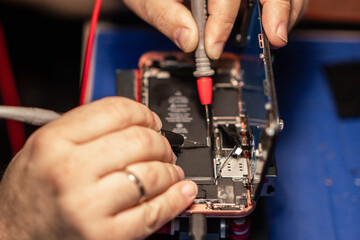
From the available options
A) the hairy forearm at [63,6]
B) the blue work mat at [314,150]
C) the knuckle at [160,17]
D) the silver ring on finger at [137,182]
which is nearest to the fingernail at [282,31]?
the knuckle at [160,17]

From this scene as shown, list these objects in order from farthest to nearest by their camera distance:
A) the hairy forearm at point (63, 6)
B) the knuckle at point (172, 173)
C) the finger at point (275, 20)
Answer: the hairy forearm at point (63, 6)
the finger at point (275, 20)
the knuckle at point (172, 173)

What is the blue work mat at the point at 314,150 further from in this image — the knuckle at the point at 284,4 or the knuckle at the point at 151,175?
the knuckle at the point at 151,175

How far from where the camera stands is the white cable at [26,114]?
103 cm

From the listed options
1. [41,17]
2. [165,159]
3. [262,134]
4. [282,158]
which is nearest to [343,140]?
[282,158]

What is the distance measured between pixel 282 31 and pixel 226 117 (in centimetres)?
32

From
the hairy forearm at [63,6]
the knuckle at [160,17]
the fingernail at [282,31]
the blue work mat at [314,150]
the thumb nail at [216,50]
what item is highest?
the hairy forearm at [63,6]

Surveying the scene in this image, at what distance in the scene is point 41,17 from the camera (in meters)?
2.26

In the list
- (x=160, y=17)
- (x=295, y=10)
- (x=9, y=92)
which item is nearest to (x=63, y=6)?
(x=9, y=92)

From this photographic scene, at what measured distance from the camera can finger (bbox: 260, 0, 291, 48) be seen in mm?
1104

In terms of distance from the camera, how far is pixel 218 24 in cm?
113

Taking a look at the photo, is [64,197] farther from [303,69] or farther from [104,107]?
[303,69]

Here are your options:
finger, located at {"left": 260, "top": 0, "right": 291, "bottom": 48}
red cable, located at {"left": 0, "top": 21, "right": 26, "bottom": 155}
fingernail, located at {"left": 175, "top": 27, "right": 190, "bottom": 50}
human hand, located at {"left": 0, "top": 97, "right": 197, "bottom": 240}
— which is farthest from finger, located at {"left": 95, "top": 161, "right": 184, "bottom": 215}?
red cable, located at {"left": 0, "top": 21, "right": 26, "bottom": 155}

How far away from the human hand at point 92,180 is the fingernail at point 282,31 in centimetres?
50

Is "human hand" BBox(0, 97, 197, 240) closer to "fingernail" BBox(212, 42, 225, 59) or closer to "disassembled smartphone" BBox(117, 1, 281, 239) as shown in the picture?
"disassembled smartphone" BBox(117, 1, 281, 239)
